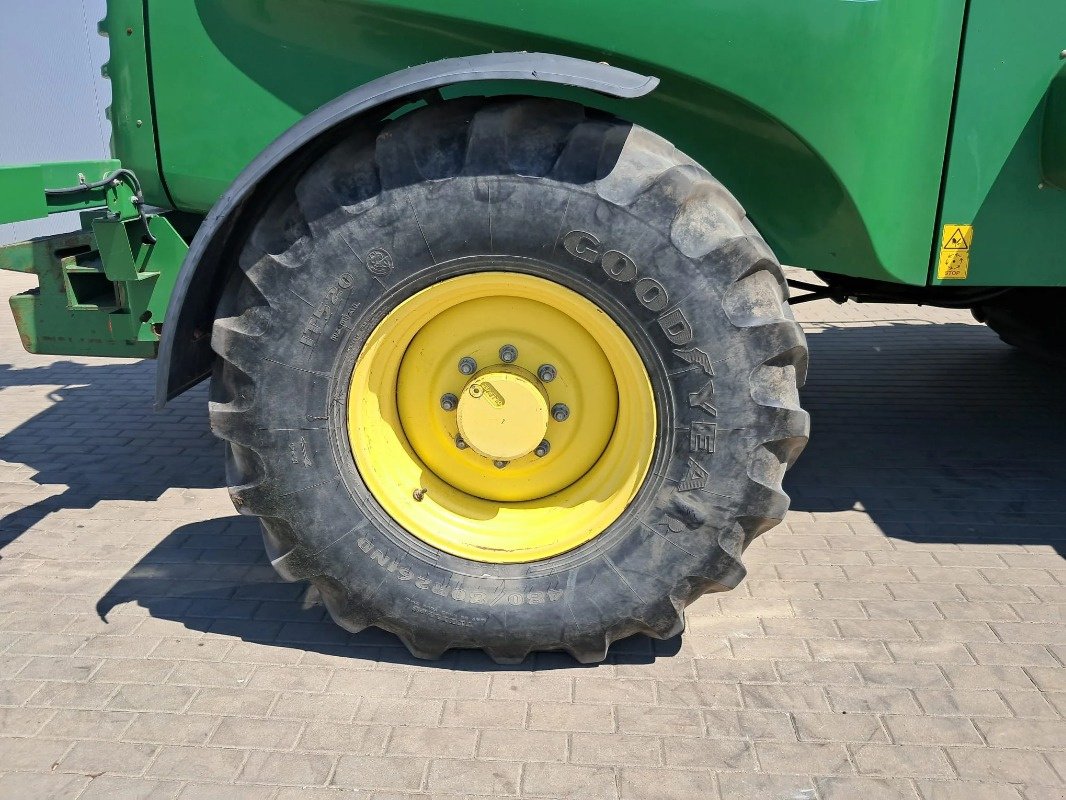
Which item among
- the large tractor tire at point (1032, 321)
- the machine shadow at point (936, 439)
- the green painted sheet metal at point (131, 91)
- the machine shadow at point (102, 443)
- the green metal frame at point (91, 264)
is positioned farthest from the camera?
the large tractor tire at point (1032, 321)

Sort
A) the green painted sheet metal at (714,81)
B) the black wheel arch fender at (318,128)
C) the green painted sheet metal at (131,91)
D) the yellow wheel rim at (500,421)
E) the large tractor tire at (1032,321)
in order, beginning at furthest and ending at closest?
the large tractor tire at (1032,321), the green painted sheet metal at (131,91), the yellow wheel rim at (500,421), the green painted sheet metal at (714,81), the black wheel arch fender at (318,128)

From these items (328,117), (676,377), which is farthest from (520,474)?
(328,117)

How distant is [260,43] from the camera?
268cm

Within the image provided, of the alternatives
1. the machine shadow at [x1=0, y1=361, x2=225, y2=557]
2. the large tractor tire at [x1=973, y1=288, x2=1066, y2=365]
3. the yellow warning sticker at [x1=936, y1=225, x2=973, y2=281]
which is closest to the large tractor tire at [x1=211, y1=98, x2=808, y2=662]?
the yellow warning sticker at [x1=936, y1=225, x2=973, y2=281]

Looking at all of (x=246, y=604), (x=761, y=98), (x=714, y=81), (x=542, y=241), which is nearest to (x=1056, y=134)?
(x=761, y=98)

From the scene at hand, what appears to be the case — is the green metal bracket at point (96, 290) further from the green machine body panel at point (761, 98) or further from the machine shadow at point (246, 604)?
the machine shadow at point (246, 604)

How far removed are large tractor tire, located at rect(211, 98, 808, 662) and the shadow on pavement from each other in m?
0.32

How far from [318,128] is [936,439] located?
11.3 feet

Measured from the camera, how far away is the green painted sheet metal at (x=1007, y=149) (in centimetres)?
251

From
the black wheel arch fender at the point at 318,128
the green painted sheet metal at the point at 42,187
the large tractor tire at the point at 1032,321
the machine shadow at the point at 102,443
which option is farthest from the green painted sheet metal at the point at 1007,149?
the machine shadow at the point at 102,443

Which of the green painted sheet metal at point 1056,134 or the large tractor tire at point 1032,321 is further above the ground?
the green painted sheet metal at point 1056,134

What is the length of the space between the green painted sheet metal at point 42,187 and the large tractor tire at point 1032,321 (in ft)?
12.9

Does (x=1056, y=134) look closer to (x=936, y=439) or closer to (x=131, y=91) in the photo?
(x=936, y=439)

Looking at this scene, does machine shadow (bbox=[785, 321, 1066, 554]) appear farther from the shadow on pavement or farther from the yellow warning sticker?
the yellow warning sticker
